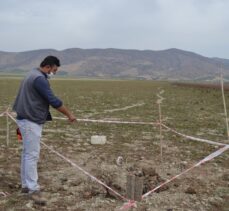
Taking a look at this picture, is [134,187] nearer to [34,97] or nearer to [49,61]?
[34,97]

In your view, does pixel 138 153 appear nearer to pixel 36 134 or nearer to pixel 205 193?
pixel 205 193

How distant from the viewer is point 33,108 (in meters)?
6.49

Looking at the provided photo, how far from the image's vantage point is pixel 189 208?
6480mm

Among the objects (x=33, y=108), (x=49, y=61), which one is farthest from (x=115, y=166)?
(x=49, y=61)

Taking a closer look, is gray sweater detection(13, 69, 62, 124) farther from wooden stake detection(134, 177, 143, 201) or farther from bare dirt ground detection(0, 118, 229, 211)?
wooden stake detection(134, 177, 143, 201)

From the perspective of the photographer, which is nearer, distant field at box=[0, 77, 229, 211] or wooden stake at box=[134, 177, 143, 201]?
wooden stake at box=[134, 177, 143, 201]

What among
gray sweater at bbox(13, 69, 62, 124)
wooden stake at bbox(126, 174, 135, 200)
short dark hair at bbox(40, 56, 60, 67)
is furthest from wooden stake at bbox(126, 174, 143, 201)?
short dark hair at bbox(40, 56, 60, 67)

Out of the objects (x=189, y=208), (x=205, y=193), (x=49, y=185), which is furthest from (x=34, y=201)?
(x=205, y=193)

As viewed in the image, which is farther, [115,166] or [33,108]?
[115,166]

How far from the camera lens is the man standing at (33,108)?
6426mm

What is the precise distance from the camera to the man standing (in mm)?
6426

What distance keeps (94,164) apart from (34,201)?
280 cm

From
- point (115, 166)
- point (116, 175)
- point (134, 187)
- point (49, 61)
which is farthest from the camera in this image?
point (115, 166)

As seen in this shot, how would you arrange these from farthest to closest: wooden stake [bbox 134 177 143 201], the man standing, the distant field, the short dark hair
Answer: the distant field → the short dark hair → the man standing → wooden stake [bbox 134 177 143 201]
